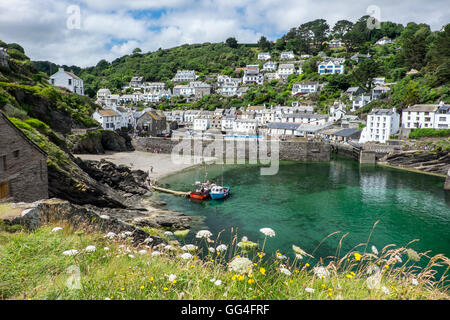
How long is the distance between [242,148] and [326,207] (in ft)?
91.6

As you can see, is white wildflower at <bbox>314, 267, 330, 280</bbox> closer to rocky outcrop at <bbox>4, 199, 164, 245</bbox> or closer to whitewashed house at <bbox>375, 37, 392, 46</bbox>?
rocky outcrop at <bbox>4, 199, 164, 245</bbox>

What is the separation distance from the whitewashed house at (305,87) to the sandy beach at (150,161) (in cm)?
5300

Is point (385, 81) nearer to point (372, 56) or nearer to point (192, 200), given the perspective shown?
point (372, 56)

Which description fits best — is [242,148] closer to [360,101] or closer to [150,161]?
[150,161]

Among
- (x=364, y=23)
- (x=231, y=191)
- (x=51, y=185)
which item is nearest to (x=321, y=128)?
(x=231, y=191)

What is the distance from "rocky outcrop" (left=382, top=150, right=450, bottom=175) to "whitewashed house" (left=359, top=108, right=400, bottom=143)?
857cm

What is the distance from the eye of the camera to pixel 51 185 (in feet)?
58.4

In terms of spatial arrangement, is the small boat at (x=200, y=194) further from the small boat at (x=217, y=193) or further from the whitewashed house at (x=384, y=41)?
the whitewashed house at (x=384, y=41)

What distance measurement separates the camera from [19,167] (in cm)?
1355

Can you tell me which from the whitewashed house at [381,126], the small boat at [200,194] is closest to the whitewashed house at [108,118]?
the small boat at [200,194]

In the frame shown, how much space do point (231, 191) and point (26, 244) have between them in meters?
27.1

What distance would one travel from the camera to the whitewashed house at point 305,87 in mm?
90750

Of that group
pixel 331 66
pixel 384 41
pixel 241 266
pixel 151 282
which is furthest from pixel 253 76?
pixel 151 282
